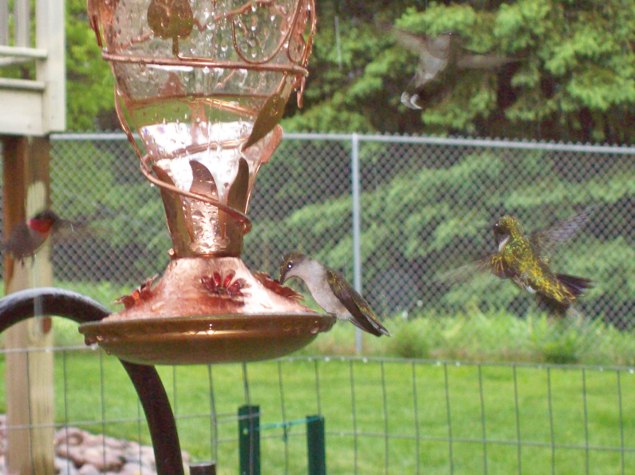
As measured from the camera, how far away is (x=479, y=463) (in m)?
4.95

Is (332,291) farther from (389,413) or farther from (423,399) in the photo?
(423,399)

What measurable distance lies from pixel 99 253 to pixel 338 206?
5.51 ft

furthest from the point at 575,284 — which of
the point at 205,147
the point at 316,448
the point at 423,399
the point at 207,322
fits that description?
the point at 423,399

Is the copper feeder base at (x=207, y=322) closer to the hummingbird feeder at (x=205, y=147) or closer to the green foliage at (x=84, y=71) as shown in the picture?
the hummingbird feeder at (x=205, y=147)

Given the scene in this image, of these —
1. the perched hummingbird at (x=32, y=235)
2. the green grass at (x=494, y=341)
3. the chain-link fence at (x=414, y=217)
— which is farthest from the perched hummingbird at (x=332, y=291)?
the chain-link fence at (x=414, y=217)

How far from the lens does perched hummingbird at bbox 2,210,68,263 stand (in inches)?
146

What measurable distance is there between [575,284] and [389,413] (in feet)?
11.1

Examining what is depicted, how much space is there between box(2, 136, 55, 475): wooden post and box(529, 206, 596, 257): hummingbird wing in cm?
204

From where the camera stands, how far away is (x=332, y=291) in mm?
2477

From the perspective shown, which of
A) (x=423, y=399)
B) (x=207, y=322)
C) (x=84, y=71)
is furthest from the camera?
(x=84, y=71)

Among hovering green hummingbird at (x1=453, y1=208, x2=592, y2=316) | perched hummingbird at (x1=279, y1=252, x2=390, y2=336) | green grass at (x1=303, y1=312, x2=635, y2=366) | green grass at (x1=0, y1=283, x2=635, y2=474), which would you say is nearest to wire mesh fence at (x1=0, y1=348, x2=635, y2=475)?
green grass at (x1=0, y1=283, x2=635, y2=474)

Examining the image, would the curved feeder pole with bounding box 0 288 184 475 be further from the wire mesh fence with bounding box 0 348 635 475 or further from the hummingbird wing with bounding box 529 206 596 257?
the wire mesh fence with bounding box 0 348 635 475

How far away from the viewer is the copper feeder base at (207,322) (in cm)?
138

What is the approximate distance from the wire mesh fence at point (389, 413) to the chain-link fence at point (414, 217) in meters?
0.82
